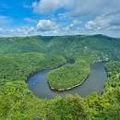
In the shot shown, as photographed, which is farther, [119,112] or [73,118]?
[119,112]

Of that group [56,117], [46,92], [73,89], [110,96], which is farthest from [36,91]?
[56,117]

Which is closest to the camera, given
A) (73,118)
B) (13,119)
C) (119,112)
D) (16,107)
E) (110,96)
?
(73,118)

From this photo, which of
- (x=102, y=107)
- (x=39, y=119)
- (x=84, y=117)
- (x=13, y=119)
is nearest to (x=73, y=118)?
(x=84, y=117)

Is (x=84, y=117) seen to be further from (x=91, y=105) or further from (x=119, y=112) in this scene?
(x=91, y=105)

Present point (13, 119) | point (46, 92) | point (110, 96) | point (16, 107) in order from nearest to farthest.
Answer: point (13, 119) → point (16, 107) → point (110, 96) → point (46, 92)

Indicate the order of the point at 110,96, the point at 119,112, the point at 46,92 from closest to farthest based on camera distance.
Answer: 1. the point at 119,112
2. the point at 110,96
3. the point at 46,92

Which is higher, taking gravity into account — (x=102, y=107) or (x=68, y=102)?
(x=68, y=102)

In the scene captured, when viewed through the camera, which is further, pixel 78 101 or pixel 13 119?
pixel 13 119

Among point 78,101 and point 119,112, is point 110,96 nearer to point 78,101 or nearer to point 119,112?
point 119,112

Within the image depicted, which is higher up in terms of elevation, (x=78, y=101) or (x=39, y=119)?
(x=78, y=101)
